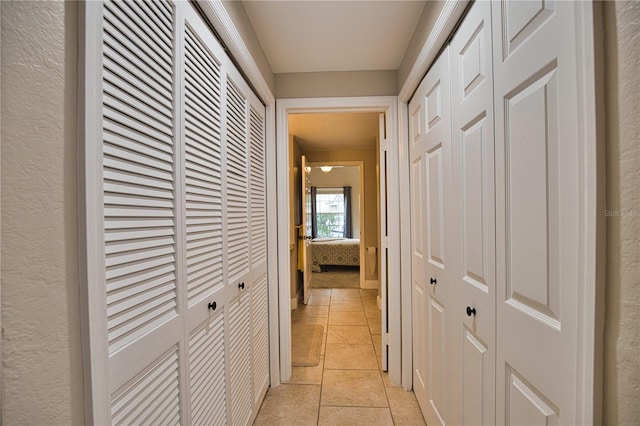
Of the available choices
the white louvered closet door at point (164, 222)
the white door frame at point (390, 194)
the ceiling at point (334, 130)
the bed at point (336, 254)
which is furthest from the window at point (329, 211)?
the white louvered closet door at point (164, 222)

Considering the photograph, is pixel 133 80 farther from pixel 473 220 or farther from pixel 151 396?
pixel 473 220

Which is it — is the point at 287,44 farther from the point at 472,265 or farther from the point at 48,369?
the point at 48,369

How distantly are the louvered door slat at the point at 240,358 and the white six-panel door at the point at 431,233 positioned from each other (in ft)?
3.43

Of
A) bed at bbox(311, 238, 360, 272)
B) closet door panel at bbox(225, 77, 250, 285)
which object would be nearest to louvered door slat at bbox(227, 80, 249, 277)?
closet door panel at bbox(225, 77, 250, 285)

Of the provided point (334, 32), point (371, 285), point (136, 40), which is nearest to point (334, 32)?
point (334, 32)

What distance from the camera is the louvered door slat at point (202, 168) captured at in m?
1.10

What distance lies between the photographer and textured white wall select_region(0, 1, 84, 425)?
1.54 feet

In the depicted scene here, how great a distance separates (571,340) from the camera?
67 centimetres

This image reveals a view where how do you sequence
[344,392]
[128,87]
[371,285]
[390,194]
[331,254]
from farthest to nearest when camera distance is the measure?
[331,254]
[371,285]
[390,194]
[344,392]
[128,87]

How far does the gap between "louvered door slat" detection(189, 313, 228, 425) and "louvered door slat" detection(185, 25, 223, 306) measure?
0.16 metres

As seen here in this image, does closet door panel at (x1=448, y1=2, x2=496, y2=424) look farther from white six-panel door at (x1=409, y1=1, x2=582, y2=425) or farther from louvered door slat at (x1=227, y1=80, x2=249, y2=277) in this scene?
louvered door slat at (x1=227, y1=80, x2=249, y2=277)

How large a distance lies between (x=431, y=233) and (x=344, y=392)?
134cm

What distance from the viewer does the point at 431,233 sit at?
170cm

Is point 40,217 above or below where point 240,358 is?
above
